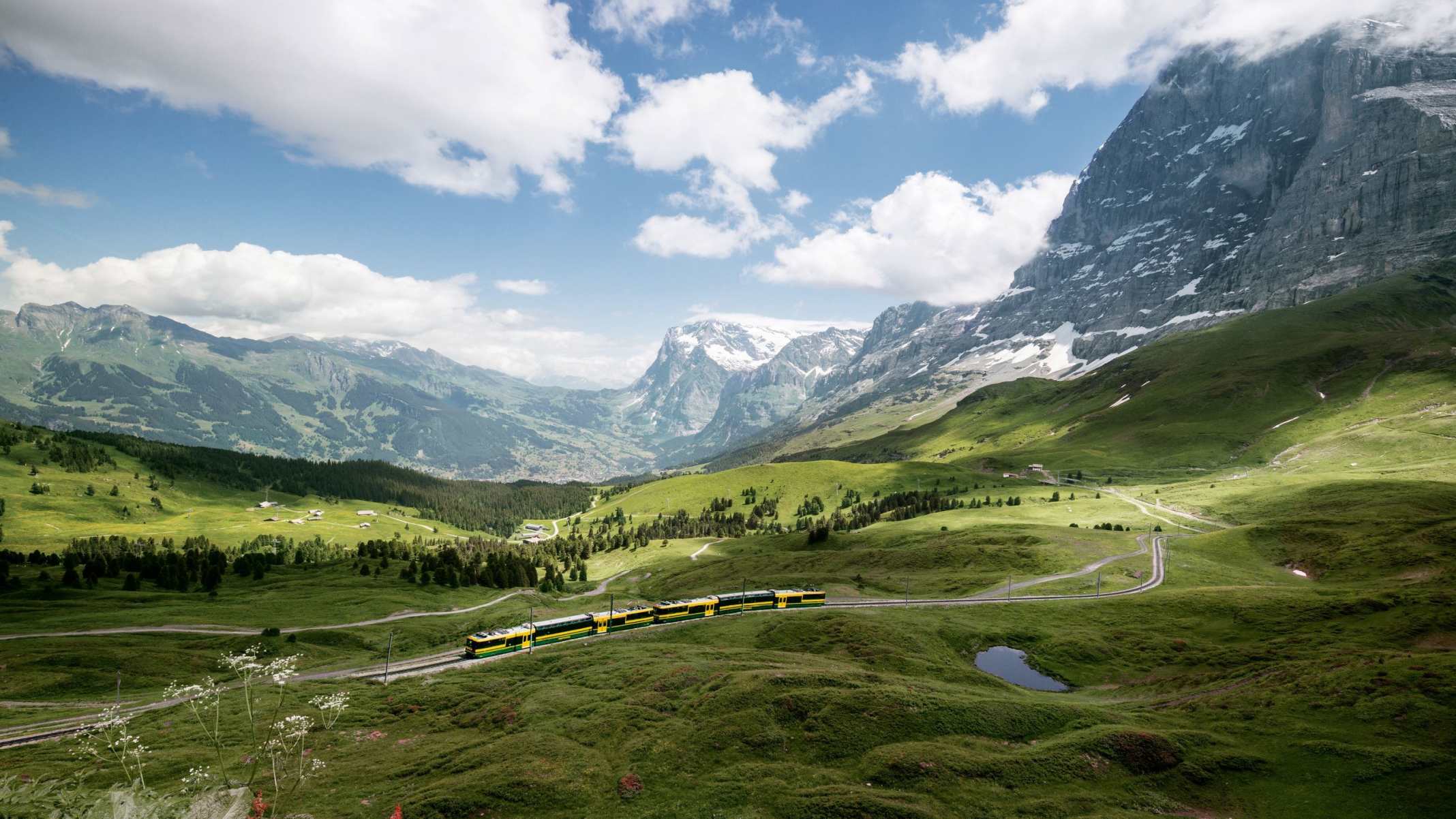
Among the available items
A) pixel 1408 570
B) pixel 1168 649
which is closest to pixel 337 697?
pixel 1168 649

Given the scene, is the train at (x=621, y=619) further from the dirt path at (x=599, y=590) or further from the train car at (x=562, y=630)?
the dirt path at (x=599, y=590)

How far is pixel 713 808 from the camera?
4172cm

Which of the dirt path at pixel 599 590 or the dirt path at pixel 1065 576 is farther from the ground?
the dirt path at pixel 1065 576

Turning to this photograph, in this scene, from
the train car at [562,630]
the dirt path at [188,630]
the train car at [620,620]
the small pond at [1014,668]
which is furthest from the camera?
the dirt path at [188,630]

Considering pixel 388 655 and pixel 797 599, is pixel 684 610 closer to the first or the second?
pixel 797 599

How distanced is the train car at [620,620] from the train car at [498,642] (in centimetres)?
1001

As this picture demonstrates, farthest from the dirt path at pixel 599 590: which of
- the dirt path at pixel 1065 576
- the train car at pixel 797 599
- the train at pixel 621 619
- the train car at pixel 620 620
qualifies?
the dirt path at pixel 1065 576

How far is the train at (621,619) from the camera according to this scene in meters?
83.0

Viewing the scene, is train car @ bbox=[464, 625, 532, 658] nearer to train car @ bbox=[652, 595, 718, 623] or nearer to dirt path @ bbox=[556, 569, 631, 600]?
train car @ bbox=[652, 595, 718, 623]

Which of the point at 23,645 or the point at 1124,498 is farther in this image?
the point at 1124,498

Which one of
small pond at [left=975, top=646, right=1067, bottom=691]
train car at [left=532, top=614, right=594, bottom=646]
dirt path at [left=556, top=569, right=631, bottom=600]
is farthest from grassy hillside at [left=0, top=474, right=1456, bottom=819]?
dirt path at [left=556, top=569, right=631, bottom=600]

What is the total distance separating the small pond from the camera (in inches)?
2773

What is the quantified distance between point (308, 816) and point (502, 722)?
62.7 ft

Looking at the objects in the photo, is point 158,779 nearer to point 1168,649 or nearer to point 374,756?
point 374,756
